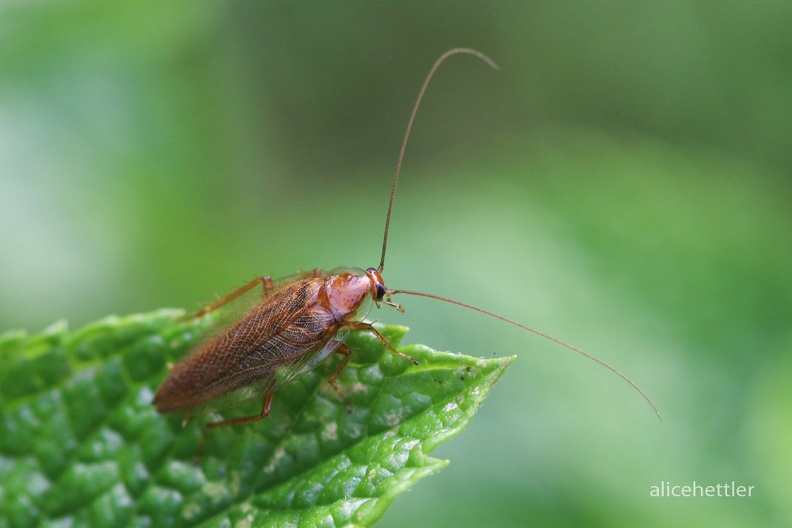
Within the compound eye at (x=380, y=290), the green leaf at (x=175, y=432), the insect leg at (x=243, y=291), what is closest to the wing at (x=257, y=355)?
the green leaf at (x=175, y=432)

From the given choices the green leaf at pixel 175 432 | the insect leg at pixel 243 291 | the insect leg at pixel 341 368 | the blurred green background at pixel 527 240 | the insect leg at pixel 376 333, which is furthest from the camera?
the blurred green background at pixel 527 240

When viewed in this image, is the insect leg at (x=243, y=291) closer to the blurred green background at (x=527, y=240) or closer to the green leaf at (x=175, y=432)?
the green leaf at (x=175, y=432)

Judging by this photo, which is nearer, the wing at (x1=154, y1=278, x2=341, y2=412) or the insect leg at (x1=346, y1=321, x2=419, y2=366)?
the insect leg at (x1=346, y1=321, x2=419, y2=366)

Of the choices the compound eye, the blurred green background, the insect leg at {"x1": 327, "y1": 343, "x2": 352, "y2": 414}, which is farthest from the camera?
the blurred green background

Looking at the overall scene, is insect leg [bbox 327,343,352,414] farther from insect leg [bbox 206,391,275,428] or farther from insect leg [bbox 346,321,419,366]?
insect leg [bbox 206,391,275,428]

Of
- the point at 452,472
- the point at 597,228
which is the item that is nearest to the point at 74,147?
the point at 452,472

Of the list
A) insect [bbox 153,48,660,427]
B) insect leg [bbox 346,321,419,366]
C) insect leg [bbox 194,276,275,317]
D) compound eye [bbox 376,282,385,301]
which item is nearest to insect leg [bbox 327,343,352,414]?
insect [bbox 153,48,660,427]

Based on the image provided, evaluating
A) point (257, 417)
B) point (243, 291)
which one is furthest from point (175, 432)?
point (243, 291)
